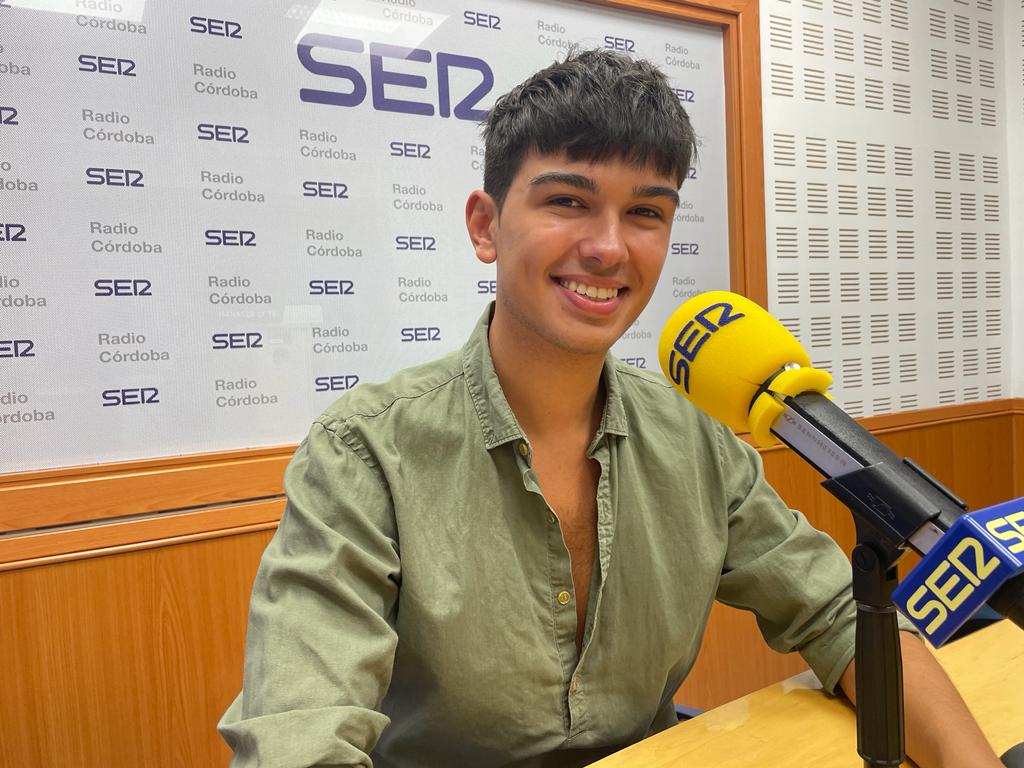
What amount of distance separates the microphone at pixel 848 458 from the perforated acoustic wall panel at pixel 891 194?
1916 millimetres

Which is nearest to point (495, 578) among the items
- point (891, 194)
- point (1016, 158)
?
point (891, 194)

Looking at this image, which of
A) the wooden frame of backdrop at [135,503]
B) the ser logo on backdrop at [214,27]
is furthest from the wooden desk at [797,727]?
the ser logo on backdrop at [214,27]

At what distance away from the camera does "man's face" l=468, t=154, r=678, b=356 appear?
3.79ft

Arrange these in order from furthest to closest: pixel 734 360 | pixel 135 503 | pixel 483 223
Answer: pixel 135 503 < pixel 483 223 < pixel 734 360

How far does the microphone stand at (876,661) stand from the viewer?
2.22 ft

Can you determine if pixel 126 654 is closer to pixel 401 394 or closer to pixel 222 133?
pixel 401 394

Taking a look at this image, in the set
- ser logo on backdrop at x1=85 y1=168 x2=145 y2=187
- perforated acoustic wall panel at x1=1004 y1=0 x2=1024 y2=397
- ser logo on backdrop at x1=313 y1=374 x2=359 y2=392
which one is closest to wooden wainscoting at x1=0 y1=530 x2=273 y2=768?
ser logo on backdrop at x1=313 y1=374 x2=359 y2=392

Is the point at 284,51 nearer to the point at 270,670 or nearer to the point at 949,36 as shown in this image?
the point at 270,670

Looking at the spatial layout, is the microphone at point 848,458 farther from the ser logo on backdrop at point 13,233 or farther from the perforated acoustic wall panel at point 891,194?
the perforated acoustic wall panel at point 891,194

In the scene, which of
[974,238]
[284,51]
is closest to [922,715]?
[284,51]

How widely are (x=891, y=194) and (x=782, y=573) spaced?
2.21m

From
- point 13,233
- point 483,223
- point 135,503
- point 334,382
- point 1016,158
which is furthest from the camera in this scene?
point 1016,158

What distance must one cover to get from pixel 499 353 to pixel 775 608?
0.60m

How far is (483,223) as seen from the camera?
1343 mm
